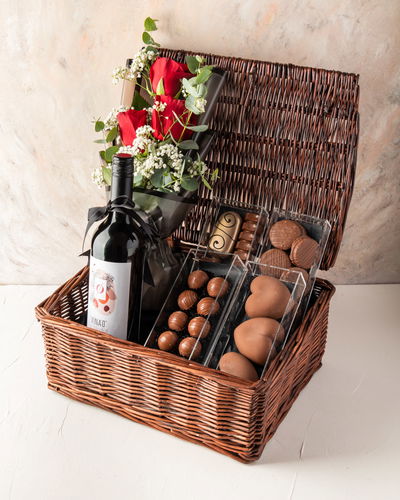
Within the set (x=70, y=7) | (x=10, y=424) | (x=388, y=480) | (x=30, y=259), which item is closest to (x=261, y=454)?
(x=388, y=480)

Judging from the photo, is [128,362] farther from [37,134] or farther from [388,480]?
[37,134]

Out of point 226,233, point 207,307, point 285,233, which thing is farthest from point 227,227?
point 207,307

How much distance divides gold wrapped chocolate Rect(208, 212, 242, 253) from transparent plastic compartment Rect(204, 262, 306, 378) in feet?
0.40

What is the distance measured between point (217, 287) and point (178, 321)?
9 centimetres

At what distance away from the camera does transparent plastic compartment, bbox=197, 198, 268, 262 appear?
4.05 feet

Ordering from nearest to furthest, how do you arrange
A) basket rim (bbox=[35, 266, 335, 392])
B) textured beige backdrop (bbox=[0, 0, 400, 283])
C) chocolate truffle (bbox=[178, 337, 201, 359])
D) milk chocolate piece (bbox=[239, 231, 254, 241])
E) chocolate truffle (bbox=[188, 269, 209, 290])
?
basket rim (bbox=[35, 266, 335, 392]) < chocolate truffle (bbox=[178, 337, 201, 359]) < chocolate truffle (bbox=[188, 269, 209, 290]) < milk chocolate piece (bbox=[239, 231, 254, 241]) < textured beige backdrop (bbox=[0, 0, 400, 283])

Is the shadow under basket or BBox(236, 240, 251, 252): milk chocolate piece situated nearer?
the shadow under basket

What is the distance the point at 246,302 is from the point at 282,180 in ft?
1.04

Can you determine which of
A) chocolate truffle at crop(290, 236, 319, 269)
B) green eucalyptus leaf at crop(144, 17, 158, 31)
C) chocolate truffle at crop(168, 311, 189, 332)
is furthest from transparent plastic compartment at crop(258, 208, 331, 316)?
green eucalyptus leaf at crop(144, 17, 158, 31)

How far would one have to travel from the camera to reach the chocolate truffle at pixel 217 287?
43.6 inches

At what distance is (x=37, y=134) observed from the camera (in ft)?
4.87

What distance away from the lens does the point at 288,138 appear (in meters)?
1.28

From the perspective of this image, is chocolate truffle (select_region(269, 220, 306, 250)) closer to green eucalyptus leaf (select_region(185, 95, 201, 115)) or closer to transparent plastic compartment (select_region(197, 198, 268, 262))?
transparent plastic compartment (select_region(197, 198, 268, 262))

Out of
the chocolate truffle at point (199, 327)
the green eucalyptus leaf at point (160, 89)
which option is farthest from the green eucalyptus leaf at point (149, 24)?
the chocolate truffle at point (199, 327)
